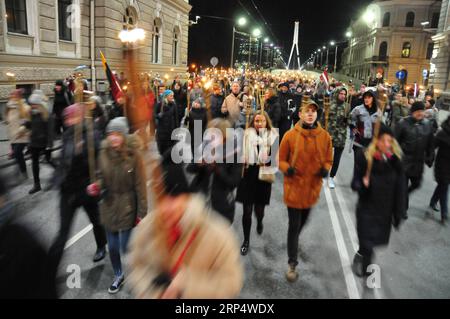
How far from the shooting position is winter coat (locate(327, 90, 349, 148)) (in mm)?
8352

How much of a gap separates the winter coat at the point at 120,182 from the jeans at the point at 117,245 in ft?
0.32

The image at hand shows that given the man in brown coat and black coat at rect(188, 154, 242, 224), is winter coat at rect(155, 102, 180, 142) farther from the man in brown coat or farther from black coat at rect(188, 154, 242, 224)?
the man in brown coat

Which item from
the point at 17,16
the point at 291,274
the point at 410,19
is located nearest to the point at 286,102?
the point at 291,274

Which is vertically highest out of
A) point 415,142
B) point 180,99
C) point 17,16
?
point 17,16

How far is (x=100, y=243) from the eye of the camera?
4910mm

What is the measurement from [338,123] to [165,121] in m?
3.94

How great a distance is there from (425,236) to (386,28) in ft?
231

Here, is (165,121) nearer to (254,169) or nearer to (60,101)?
(60,101)

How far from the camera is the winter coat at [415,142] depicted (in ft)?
20.3

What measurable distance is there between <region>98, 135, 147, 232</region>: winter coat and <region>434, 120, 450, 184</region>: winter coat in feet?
16.5

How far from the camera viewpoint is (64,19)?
1753cm

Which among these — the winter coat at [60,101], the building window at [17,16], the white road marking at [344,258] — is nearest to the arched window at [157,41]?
the building window at [17,16]

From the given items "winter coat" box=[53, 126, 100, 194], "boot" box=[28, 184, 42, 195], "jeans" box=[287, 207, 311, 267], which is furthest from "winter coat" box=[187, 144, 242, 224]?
"boot" box=[28, 184, 42, 195]

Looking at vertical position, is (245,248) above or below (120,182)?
below
